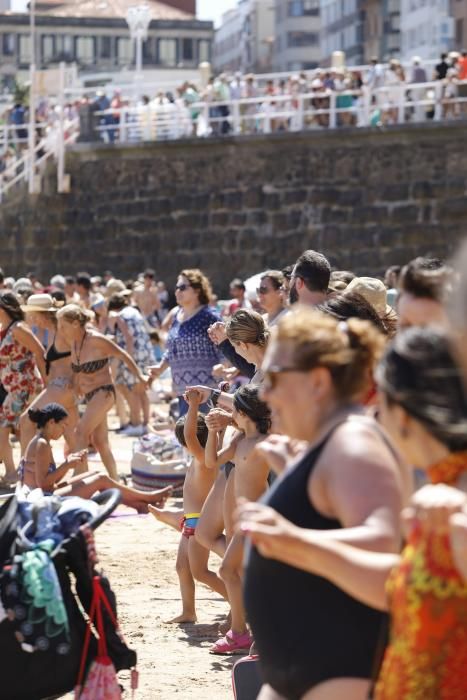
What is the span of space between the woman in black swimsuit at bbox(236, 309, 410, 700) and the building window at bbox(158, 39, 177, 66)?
88443 mm

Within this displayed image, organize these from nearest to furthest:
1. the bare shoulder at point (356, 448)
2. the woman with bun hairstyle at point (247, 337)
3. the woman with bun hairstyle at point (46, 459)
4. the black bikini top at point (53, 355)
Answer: the bare shoulder at point (356, 448), the woman with bun hairstyle at point (247, 337), the woman with bun hairstyle at point (46, 459), the black bikini top at point (53, 355)

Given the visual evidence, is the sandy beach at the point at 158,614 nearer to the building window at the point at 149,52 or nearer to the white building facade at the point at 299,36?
the building window at the point at 149,52

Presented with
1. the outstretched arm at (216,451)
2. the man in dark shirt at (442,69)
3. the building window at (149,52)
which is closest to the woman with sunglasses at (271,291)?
the outstretched arm at (216,451)

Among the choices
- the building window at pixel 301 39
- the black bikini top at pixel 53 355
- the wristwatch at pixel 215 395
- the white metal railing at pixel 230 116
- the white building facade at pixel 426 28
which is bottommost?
the black bikini top at pixel 53 355

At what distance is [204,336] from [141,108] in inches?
757

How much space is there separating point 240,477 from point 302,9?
8836 centimetres

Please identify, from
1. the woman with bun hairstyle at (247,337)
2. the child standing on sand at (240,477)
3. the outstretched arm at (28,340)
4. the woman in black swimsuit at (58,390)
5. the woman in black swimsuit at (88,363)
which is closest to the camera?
the child standing on sand at (240,477)

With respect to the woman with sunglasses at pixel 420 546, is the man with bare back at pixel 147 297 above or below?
below

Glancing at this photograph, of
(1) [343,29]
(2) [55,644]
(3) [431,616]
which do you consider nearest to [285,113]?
(2) [55,644]

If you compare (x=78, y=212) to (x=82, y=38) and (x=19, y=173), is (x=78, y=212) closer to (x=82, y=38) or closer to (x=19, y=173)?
(x=19, y=173)

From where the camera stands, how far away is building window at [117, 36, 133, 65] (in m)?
90.8

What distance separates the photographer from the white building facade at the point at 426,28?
60.2 meters

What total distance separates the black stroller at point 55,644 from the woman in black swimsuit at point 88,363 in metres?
6.18

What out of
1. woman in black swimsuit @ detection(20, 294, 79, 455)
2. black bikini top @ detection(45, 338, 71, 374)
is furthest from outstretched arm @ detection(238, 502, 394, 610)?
black bikini top @ detection(45, 338, 71, 374)
